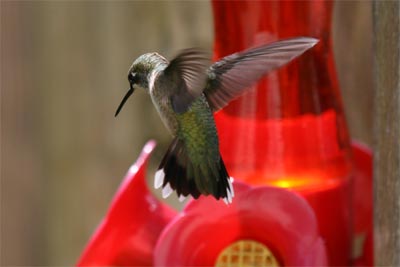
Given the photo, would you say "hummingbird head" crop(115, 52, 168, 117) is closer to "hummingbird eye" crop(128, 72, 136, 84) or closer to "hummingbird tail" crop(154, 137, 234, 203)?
"hummingbird eye" crop(128, 72, 136, 84)

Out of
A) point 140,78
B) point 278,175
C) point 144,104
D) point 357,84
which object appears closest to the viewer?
point 140,78

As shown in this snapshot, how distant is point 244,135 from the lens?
135 centimetres

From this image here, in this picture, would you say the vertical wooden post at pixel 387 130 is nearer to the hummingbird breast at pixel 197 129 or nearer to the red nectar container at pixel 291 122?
the red nectar container at pixel 291 122

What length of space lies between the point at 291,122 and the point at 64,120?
154 centimetres

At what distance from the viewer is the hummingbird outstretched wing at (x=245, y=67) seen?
39.7 inches

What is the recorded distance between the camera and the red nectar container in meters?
1.34

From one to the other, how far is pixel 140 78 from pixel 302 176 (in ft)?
1.62

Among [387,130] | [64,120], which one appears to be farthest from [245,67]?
[64,120]

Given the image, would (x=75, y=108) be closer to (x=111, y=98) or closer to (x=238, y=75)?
(x=111, y=98)

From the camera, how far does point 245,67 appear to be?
1.04m

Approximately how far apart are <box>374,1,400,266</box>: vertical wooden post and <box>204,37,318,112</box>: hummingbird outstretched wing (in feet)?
0.72

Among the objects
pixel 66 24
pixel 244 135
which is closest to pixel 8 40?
pixel 66 24

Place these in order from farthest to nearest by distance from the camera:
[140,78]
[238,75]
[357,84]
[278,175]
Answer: [357,84] → [278,175] → [238,75] → [140,78]

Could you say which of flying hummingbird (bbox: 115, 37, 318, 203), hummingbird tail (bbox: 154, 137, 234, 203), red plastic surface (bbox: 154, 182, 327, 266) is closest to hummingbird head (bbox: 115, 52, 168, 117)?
flying hummingbird (bbox: 115, 37, 318, 203)
